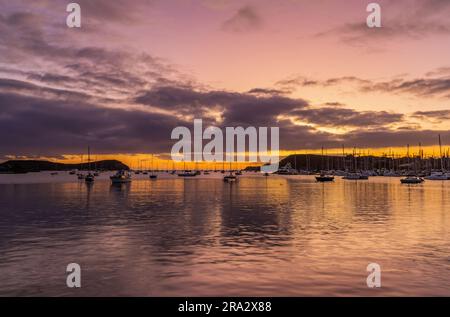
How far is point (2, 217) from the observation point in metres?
49.8

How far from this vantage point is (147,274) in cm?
2183

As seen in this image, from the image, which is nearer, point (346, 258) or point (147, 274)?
point (147, 274)

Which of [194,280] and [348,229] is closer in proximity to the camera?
[194,280]

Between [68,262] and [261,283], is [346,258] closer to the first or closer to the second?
[261,283]
